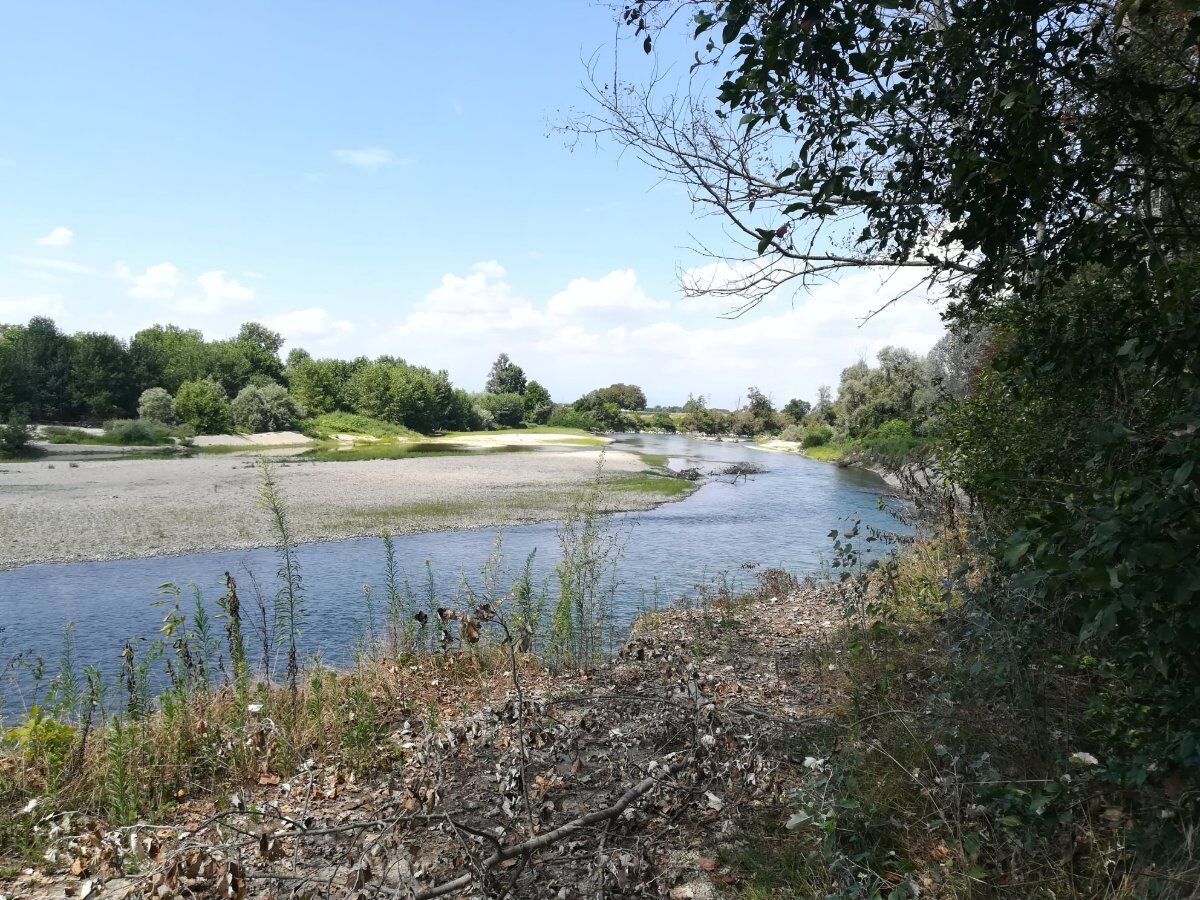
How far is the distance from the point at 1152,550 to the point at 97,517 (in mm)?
24984

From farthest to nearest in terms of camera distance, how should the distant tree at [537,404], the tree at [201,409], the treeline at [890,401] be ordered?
the distant tree at [537,404], the tree at [201,409], the treeline at [890,401]

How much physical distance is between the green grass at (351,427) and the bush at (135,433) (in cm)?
1706

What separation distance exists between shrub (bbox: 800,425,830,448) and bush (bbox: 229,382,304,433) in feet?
167

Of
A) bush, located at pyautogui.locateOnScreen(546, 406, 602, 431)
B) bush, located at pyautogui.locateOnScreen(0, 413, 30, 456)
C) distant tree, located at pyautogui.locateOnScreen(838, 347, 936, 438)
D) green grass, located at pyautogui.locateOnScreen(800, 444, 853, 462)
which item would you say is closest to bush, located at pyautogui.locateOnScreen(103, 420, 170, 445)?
bush, located at pyautogui.locateOnScreen(0, 413, 30, 456)

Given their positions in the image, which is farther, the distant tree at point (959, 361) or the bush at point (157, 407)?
the bush at point (157, 407)

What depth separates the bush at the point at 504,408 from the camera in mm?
108812

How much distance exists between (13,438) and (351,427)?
37.6m

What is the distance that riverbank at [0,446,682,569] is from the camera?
60.5 ft

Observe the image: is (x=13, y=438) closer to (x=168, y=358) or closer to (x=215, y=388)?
(x=215, y=388)

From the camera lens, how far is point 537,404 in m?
127

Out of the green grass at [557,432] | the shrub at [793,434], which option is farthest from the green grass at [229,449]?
the shrub at [793,434]

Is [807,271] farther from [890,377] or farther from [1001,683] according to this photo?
[890,377]

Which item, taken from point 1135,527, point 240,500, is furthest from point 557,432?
point 1135,527

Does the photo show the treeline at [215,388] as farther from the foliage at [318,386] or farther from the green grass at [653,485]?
the green grass at [653,485]
